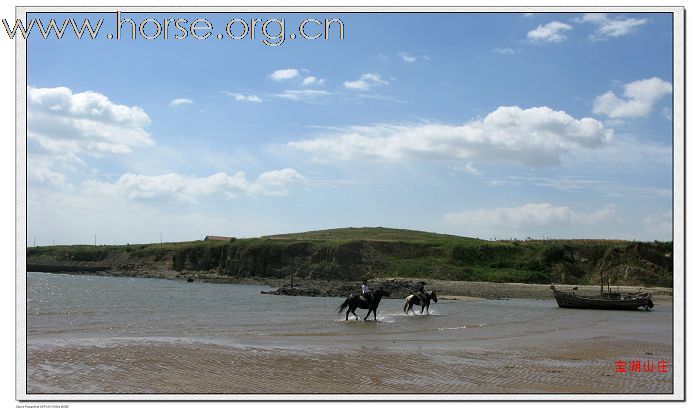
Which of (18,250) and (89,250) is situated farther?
(89,250)

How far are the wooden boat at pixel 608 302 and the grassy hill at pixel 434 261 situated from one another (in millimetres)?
31014

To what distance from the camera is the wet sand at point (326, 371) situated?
519 inches

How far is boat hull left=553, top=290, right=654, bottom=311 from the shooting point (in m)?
41.5

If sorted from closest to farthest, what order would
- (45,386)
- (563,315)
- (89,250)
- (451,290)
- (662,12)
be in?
1. (662,12)
2. (45,386)
3. (563,315)
4. (451,290)
5. (89,250)

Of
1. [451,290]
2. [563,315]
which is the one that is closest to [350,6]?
[563,315]

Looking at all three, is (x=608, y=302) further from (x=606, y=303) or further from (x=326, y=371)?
(x=326, y=371)

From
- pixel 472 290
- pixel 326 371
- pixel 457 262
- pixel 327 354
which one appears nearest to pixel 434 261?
pixel 457 262

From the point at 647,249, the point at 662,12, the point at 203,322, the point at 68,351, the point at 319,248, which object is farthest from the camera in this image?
the point at 319,248

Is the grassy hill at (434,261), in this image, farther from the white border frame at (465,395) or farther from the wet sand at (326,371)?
the white border frame at (465,395)

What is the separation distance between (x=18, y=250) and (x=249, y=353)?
26.6 feet

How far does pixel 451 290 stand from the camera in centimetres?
6388

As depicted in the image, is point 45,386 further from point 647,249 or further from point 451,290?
point 647,249

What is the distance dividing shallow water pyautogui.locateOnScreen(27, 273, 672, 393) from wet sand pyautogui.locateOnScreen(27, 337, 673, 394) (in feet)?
0.09

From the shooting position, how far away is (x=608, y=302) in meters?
42.2
